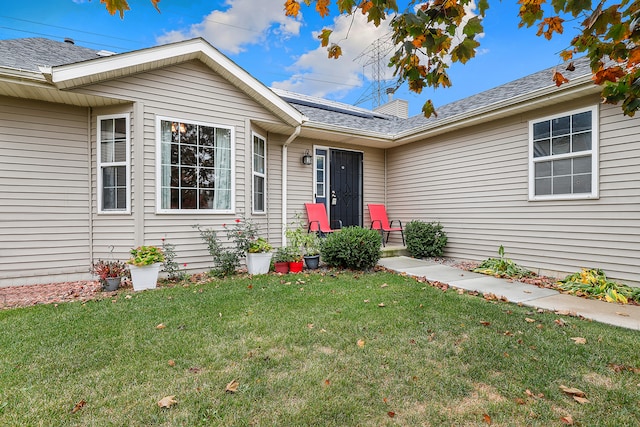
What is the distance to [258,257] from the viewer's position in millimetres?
5266

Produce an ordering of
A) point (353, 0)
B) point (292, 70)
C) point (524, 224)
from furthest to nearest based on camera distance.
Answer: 1. point (292, 70)
2. point (524, 224)
3. point (353, 0)

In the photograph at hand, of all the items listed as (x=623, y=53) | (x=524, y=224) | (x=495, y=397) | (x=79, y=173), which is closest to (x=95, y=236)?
(x=79, y=173)

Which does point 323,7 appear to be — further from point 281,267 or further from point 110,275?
point 110,275

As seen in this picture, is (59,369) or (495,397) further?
(59,369)

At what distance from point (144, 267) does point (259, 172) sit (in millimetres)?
2860

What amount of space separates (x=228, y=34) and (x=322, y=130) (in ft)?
26.1

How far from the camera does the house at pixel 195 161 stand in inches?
180

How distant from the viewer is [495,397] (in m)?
1.90

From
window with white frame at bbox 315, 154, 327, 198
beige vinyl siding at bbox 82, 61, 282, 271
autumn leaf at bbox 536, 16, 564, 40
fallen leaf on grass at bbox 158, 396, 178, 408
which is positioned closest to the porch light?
window with white frame at bbox 315, 154, 327, 198

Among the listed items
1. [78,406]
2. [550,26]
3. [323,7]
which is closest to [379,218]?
[550,26]

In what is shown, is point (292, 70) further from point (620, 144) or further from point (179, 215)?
point (620, 144)

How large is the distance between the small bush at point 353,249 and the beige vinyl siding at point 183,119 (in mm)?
1658

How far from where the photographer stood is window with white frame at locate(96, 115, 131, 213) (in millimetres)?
5027

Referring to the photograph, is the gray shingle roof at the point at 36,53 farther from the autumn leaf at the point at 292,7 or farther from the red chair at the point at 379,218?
the red chair at the point at 379,218
